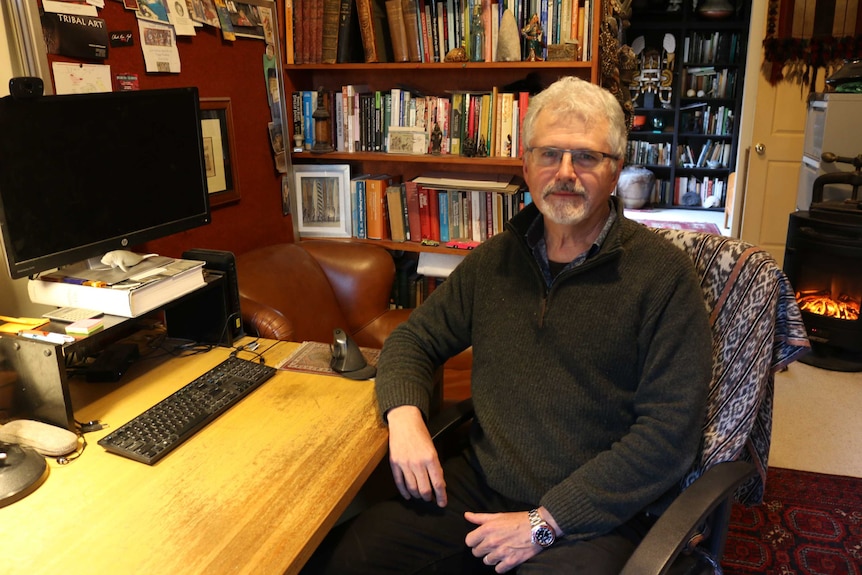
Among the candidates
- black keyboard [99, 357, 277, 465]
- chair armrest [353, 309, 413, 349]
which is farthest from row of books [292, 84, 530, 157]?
black keyboard [99, 357, 277, 465]

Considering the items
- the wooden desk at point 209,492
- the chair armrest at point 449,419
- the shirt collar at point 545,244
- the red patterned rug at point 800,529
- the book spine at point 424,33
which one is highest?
the book spine at point 424,33

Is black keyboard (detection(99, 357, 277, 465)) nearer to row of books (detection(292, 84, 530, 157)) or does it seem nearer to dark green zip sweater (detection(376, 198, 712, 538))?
dark green zip sweater (detection(376, 198, 712, 538))

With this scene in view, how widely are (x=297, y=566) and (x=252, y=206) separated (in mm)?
1822

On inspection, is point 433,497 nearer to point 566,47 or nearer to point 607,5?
point 566,47

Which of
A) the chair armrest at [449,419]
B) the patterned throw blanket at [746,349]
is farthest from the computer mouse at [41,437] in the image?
the patterned throw blanket at [746,349]

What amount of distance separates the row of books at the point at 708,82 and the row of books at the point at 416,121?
4.84m

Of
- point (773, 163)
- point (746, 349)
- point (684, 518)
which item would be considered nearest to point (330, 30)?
point (746, 349)

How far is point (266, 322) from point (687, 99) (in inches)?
240

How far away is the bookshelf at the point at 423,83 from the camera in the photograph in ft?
8.84

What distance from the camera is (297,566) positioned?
1032mm

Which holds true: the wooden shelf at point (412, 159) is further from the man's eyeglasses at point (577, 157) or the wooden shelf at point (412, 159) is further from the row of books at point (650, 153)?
the row of books at point (650, 153)

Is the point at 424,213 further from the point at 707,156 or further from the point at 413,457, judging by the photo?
the point at 707,156

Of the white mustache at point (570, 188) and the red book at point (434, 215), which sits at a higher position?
the white mustache at point (570, 188)

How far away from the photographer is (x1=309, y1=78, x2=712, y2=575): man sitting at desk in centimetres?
130
